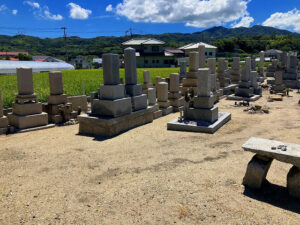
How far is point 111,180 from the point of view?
4926 mm

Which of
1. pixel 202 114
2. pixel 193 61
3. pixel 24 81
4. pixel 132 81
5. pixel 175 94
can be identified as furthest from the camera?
pixel 193 61

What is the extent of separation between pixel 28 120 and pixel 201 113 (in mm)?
6013

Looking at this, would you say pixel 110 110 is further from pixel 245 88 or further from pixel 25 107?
pixel 245 88

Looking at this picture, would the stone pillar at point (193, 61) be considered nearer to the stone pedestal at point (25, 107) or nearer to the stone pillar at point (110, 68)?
the stone pillar at point (110, 68)

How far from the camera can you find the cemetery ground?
376 cm

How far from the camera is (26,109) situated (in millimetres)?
8883

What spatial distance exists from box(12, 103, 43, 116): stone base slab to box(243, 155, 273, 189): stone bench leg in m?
7.44

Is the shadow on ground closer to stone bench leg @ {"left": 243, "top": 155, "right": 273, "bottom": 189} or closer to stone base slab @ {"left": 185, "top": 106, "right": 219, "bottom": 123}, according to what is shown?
stone bench leg @ {"left": 243, "top": 155, "right": 273, "bottom": 189}

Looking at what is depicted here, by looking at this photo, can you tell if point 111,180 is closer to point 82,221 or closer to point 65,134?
point 82,221

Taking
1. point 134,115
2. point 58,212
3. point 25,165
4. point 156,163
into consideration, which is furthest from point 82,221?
point 134,115

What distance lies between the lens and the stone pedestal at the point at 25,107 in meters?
8.77

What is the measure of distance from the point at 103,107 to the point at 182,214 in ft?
17.6

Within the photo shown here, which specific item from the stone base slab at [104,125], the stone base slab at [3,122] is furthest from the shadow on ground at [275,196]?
the stone base slab at [3,122]

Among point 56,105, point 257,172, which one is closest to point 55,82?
point 56,105
